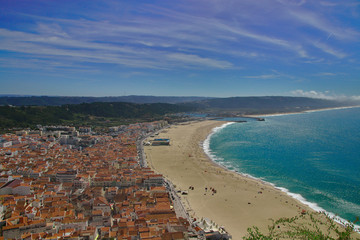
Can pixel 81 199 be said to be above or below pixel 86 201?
below

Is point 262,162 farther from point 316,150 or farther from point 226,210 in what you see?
point 226,210

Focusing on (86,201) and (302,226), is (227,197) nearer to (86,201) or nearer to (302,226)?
(302,226)

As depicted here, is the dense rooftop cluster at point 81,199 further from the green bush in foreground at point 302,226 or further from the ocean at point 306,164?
the ocean at point 306,164

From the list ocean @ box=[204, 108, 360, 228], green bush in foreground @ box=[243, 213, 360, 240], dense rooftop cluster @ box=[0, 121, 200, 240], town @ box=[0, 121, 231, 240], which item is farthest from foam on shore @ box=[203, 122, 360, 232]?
dense rooftop cluster @ box=[0, 121, 200, 240]

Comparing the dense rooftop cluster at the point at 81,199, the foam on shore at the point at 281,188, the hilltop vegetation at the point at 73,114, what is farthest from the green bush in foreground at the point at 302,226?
the hilltop vegetation at the point at 73,114

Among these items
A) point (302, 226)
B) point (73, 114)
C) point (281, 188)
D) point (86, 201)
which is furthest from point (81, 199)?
point (73, 114)

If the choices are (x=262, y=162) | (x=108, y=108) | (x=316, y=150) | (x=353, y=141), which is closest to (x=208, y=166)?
(x=262, y=162)

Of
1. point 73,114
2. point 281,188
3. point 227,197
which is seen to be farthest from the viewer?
point 73,114

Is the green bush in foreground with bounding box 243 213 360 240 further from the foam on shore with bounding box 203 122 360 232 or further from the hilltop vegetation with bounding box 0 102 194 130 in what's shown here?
the hilltop vegetation with bounding box 0 102 194 130
